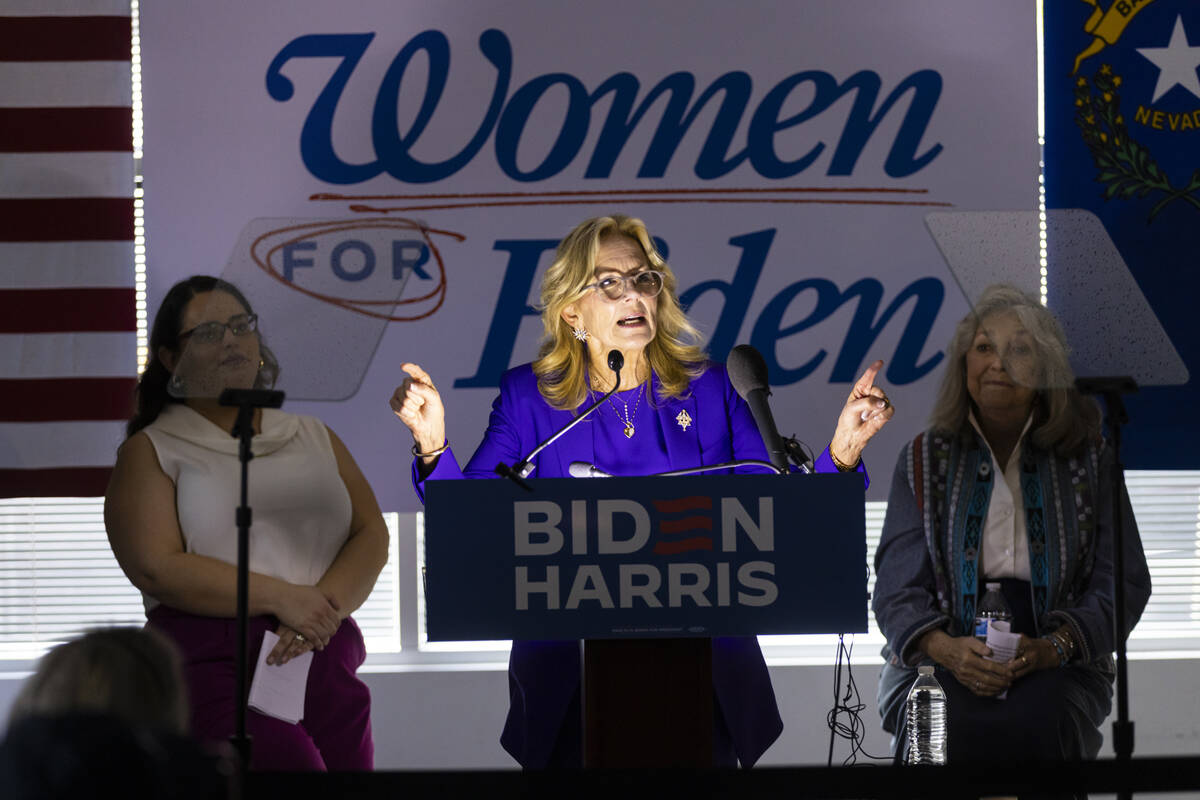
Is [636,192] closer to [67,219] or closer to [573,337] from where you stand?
[573,337]

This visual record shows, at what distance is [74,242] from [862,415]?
2723mm

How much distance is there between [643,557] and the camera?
2201 mm

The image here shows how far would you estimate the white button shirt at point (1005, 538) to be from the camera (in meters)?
3.15

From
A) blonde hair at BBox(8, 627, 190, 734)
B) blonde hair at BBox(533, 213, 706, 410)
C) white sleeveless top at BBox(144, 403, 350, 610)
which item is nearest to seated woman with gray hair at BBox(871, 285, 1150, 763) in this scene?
blonde hair at BBox(533, 213, 706, 410)

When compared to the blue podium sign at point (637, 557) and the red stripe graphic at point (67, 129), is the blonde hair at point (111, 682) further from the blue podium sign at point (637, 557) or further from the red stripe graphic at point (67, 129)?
the red stripe graphic at point (67, 129)

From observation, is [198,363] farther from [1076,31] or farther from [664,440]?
[1076,31]

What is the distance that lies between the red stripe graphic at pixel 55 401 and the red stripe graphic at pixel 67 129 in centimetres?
77

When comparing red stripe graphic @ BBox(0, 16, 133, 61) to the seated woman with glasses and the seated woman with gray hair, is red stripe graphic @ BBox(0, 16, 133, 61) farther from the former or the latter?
the seated woman with gray hair

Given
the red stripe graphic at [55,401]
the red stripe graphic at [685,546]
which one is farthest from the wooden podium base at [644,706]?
the red stripe graphic at [55,401]

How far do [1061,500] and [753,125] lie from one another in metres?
1.64

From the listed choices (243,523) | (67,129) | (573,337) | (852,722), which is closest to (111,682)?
(243,523)

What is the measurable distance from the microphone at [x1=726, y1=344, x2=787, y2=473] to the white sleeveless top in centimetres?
103

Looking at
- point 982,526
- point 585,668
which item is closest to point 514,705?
point 585,668

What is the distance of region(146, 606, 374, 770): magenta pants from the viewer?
2.70m
